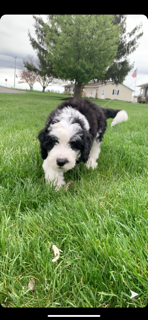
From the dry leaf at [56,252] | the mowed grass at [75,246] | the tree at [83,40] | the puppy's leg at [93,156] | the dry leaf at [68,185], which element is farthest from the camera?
the tree at [83,40]

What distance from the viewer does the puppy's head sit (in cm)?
239

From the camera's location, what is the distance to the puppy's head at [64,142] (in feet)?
7.84

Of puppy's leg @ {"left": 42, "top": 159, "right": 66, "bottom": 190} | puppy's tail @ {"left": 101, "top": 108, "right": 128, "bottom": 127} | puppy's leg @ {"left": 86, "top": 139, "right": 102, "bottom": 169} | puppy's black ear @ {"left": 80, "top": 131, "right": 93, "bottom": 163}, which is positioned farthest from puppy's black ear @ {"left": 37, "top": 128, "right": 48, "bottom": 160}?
puppy's tail @ {"left": 101, "top": 108, "right": 128, "bottom": 127}

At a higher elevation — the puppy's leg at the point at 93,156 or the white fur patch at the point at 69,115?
the white fur patch at the point at 69,115

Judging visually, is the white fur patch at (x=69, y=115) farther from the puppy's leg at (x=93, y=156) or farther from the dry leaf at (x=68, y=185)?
the dry leaf at (x=68, y=185)

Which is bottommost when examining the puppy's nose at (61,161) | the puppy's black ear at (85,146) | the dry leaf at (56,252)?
the dry leaf at (56,252)

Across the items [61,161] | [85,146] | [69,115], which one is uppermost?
[69,115]

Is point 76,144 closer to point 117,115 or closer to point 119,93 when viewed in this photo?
point 117,115

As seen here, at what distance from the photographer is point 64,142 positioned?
8.09ft

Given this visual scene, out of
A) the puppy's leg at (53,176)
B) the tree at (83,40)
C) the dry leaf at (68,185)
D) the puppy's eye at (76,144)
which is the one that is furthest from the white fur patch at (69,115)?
the tree at (83,40)

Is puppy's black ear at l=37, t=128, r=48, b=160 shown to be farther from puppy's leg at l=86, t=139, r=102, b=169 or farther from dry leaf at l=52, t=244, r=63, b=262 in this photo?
dry leaf at l=52, t=244, r=63, b=262

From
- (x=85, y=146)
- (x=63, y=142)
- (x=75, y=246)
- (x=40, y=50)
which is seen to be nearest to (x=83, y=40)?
(x=40, y=50)
